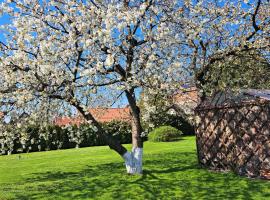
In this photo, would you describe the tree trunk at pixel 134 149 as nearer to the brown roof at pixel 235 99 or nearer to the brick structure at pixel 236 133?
the brick structure at pixel 236 133

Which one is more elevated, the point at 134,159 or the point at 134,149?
the point at 134,149

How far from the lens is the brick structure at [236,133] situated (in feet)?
30.6

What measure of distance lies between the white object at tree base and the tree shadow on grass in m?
0.27

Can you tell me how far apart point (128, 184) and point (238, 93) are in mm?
3731

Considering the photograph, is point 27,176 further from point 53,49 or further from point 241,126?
point 241,126

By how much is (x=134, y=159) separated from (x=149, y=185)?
128 cm

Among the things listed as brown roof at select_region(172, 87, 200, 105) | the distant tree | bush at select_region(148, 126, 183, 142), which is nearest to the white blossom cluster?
the distant tree

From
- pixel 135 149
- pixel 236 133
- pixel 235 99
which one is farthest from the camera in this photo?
pixel 235 99

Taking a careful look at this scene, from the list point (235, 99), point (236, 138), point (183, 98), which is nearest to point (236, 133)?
point (236, 138)

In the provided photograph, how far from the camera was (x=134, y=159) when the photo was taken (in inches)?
406

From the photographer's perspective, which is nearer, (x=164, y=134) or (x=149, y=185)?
(x=149, y=185)

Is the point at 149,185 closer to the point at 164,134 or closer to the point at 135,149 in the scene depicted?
the point at 135,149

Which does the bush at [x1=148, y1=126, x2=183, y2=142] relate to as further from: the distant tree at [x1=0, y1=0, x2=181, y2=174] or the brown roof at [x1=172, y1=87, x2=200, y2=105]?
the distant tree at [x1=0, y1=0, x2=181, y2=174]

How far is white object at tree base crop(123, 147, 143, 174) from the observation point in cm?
1023
